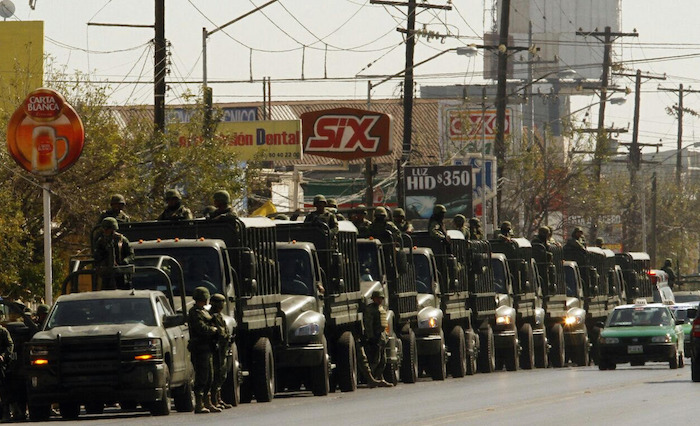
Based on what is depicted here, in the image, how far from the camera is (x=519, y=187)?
70688 mm

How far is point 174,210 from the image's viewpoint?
80.7ft

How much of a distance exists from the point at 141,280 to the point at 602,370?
15034 millimetres

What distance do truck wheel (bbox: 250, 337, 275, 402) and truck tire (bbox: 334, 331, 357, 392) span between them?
2.53 meters

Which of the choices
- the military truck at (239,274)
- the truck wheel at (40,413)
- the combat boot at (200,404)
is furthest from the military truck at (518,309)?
the truck wheel at (40,413)

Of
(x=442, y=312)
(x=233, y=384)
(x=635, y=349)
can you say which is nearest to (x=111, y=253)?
(x=233, y=384)

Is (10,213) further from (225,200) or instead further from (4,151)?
(225,200)

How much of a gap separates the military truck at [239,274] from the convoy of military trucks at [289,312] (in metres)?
0.02

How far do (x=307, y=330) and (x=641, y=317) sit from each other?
1311 centimetres

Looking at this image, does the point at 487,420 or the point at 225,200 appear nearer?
the point at 487,420

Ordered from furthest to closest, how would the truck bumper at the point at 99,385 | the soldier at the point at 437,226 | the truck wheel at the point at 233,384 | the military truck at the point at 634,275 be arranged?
the military truck at the point at 634,275 < the soldier at the point at 437,226 < the truck wheel at the point at 233,384 < the truck bumper at the point at 99,385

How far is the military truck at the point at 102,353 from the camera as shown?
67.0 ft

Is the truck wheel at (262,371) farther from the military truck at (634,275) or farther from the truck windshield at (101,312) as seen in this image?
the military truck at (634,275)

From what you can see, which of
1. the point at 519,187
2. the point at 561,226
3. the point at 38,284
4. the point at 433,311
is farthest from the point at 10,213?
the point at 561,226

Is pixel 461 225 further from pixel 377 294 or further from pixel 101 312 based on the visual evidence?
pixel 101 312
